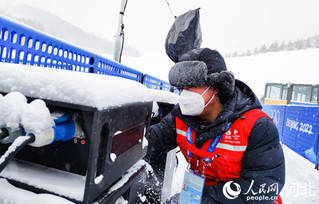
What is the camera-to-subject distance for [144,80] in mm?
3844

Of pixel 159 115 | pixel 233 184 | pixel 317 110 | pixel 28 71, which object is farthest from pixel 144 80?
pixel 317 110

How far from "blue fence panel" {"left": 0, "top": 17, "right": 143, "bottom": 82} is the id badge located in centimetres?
124

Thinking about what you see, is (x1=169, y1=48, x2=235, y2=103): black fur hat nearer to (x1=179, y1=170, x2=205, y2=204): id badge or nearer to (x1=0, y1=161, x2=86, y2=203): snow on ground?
(x1=179, y1=170, x2=205, y2=204): id badge

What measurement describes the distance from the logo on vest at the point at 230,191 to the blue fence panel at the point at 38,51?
1.43 m

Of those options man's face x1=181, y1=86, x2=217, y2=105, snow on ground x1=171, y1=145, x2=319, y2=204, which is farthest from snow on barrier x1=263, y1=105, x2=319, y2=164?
man's face x1=181, y1=86, x2=217, y2=105

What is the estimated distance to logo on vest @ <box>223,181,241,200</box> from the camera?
1342 millimetres

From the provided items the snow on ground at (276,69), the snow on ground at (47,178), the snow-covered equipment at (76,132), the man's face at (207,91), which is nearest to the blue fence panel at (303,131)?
the man's face at (207,91)

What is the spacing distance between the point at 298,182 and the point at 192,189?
11.8 ft

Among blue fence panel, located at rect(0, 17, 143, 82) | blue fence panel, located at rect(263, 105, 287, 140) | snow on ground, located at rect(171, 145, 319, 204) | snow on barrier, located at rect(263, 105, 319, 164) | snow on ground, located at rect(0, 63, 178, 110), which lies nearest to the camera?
snow on ground, located at rect(0, 63, 178, 110)

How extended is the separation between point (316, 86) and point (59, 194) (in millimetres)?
15144

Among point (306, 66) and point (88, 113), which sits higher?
point (306, 66)

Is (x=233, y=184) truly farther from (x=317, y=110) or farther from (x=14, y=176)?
(x=317, y=110)

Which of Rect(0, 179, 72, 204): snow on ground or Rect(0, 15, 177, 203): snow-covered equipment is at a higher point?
Rect(0, 15, 177, 203): snow-covered equipment

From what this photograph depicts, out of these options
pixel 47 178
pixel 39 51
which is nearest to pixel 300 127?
pixel 39 51
